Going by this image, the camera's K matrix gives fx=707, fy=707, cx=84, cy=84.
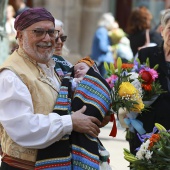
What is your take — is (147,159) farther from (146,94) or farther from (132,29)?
(132,29)

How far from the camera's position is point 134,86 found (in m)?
5.13

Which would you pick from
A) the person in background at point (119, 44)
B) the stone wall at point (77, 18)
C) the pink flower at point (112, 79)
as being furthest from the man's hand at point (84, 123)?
the stone wall at point (77, 18)

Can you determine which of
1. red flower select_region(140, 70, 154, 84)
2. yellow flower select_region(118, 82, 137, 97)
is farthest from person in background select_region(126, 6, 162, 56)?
yellow flower select_region(118, 82, 137, 97)

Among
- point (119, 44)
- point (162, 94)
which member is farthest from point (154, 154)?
point (119, 44)

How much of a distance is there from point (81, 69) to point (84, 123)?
0.43 meters

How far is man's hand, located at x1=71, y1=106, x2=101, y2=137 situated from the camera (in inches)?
157

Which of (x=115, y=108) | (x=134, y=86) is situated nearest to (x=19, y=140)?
(x=115, y=108)

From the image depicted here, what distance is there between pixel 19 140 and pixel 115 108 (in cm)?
100

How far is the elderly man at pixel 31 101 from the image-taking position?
3869 mm

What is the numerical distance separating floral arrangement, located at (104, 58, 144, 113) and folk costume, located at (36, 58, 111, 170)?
0.53 m

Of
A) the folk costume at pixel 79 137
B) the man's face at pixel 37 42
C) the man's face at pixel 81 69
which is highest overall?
the man's face at pixel 37 42

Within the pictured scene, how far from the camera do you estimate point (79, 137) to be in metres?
4.05

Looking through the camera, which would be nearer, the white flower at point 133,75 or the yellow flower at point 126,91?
the yellow flower at point 126,91

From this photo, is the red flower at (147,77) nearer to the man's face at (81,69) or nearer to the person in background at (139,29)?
the man's face at (81,69)
